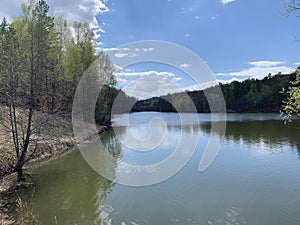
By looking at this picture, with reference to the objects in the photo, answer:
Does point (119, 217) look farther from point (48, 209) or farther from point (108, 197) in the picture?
point (48, 209)

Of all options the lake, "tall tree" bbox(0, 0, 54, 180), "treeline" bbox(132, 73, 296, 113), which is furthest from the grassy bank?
"treeline" bbox(132, 73, 296, 113)

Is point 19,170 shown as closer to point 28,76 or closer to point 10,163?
point 10,163

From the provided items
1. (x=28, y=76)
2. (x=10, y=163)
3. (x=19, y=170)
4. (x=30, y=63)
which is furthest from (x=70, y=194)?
(x=30, y=63)

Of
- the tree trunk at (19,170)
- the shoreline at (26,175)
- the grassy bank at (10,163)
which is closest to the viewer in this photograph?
the shoreline at (26,175)

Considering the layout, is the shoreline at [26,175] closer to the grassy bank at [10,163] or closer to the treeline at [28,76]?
the grassy bank at [10,163]

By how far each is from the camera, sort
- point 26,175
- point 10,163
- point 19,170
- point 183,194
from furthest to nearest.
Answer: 1. point 26,175
2. point 19,170
3. point 10,163
4. point 183,194

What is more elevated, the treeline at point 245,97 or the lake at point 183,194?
the treeline at point 245,97

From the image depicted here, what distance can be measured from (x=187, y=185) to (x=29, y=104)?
897cm

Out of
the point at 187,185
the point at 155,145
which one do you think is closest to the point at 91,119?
the point at 155,145

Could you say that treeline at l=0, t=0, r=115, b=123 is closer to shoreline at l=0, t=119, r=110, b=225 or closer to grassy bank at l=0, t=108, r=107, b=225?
grassy bank at l=0, t=108, r=107, b=225

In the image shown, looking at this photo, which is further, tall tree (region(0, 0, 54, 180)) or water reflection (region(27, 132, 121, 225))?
tall tree (region(0, 0, 54, 180))

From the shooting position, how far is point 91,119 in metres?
34.9

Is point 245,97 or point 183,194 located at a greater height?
point 245,97

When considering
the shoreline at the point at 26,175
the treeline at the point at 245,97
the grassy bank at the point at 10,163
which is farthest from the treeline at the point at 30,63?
the treeline at the point at 245,97
